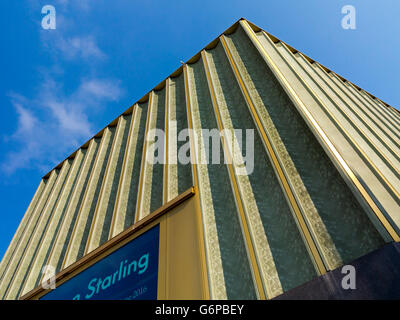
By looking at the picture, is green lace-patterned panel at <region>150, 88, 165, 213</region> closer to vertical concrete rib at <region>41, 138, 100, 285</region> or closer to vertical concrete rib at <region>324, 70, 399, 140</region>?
vertical concrete rib at <region>41, 138, 100, 285</region>

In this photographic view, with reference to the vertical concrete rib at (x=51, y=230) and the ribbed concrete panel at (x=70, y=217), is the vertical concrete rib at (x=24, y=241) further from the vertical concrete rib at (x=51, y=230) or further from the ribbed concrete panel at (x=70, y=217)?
the ribbed concrete panel at (x=70, y=217)

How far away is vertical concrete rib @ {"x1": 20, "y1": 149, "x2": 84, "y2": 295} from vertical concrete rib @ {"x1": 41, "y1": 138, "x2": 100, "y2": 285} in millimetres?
107

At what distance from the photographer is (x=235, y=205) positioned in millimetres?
3240

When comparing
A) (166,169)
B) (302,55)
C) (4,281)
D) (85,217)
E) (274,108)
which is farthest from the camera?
(302,55)

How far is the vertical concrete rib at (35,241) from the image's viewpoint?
5386 millimetres

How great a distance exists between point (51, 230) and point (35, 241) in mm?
520

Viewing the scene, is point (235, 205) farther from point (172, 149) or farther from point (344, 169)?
point (172, 149)

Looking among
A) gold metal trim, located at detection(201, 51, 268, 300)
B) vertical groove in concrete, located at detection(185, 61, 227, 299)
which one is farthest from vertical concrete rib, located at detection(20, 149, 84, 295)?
gold metal trim, located at detection(201, 51, 268, 300)

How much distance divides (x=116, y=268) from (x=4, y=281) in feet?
12.4

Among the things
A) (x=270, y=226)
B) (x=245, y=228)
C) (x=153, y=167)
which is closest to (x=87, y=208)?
(x=153, y=167)

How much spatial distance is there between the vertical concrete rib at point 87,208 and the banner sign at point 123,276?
69 cm

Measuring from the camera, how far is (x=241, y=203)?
3.14 metres
